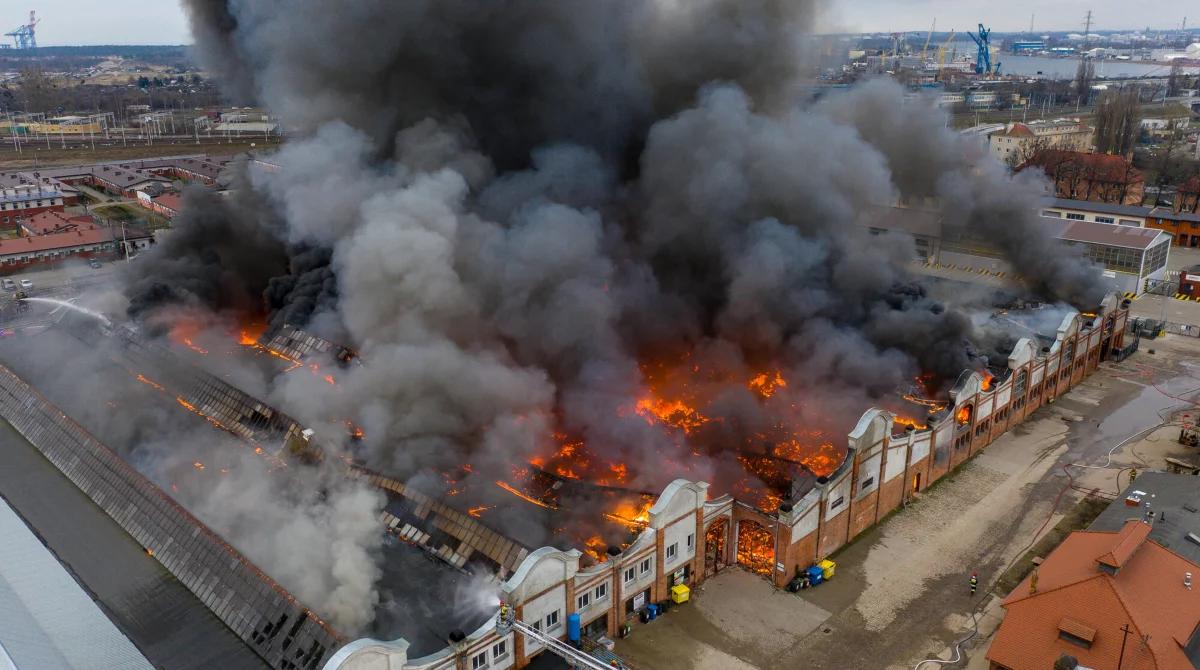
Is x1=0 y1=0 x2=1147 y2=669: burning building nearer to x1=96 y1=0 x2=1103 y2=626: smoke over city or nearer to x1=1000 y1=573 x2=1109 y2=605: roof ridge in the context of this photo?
x1=96 y1=0 x2=1103 y2=626: smoke over city

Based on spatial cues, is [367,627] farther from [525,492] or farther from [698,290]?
[698,290]

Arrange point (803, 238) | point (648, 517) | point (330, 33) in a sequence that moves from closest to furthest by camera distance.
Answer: point (648, 517)
point (330, 33)
point (803, 238)

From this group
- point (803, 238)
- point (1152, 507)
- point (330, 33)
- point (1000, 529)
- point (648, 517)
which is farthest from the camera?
point (803, 238)

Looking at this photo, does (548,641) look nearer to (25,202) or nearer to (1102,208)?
(1102,208)

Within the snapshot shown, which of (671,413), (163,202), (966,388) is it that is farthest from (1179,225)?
(163,202)

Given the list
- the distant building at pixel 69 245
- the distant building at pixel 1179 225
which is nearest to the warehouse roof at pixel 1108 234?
the distant building at pixel 1179 225

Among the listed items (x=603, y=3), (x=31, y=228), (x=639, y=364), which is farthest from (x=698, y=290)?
(x=31, y=228)
